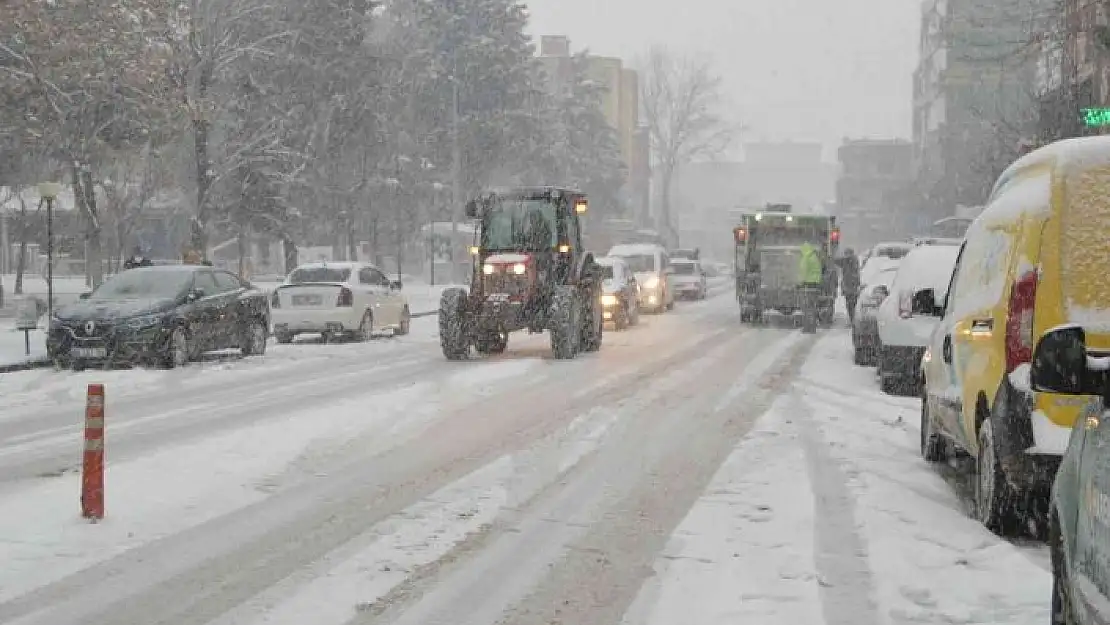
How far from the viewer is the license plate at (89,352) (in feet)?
63.1

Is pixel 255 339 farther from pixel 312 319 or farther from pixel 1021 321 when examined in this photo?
pixel 1021 321

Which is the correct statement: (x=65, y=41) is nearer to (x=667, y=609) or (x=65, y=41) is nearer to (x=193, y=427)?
(x=193, y=427)

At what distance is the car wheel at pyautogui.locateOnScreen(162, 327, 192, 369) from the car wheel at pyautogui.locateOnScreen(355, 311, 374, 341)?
254 inches

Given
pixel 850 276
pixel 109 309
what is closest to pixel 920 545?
pixel 109 309

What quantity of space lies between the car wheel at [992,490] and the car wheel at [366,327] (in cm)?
1936

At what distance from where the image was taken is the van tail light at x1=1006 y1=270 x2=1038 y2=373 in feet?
24.4

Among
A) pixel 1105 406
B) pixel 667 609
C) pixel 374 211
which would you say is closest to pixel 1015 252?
pixel 667 609

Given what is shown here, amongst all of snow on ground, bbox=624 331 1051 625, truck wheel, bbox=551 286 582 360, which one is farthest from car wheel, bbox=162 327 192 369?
snow on ground, bbox=624 331 1051 625

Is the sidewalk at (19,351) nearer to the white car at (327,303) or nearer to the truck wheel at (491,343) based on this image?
the white car at (327,303)

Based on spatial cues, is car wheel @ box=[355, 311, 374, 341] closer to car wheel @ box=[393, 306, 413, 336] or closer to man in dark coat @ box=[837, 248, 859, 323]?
car wheel @ box=[393, 306, 413, 336]

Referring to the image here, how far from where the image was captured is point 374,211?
54.9 m

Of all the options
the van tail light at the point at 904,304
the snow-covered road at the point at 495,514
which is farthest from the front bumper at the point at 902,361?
the snow-covered road at the point at 495,514

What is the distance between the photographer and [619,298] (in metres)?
30.8

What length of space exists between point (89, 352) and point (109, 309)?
0.78 meters
